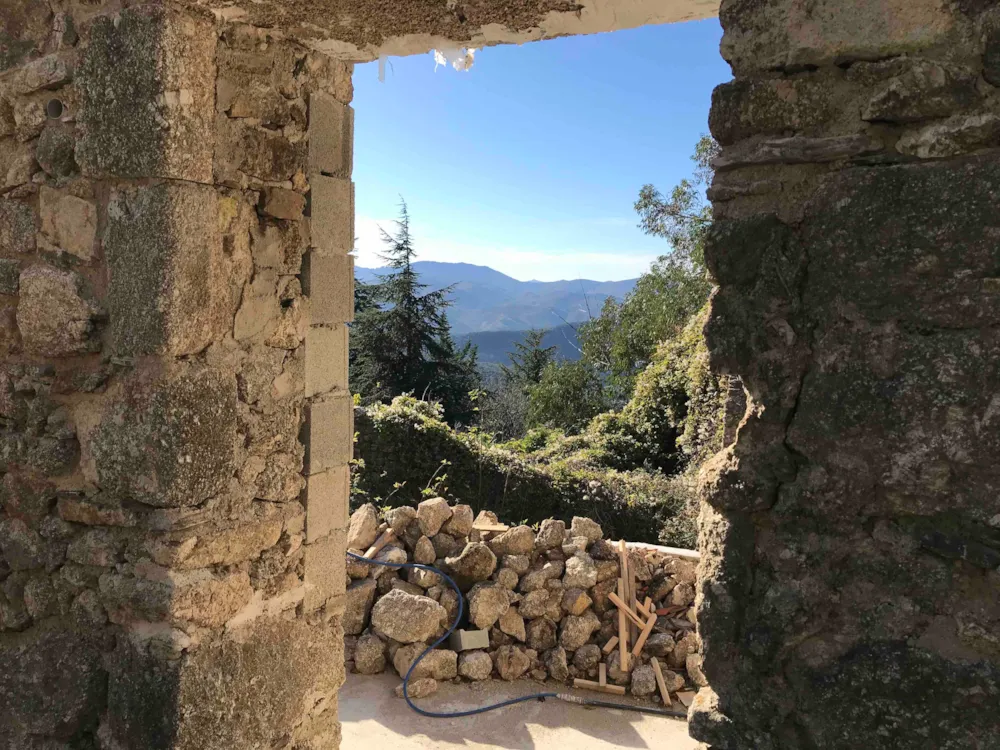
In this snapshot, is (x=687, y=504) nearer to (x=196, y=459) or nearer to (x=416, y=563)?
(x=416, y=563)

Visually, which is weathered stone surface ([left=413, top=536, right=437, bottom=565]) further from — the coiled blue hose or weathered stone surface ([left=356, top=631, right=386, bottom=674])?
weathered stone surface ([left=356, top=631, right=386, bottom=674])

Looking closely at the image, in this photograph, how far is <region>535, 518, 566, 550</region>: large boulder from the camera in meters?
6.15

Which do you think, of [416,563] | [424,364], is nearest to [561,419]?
[424,364]

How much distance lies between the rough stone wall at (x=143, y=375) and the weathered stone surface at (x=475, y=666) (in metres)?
2.92

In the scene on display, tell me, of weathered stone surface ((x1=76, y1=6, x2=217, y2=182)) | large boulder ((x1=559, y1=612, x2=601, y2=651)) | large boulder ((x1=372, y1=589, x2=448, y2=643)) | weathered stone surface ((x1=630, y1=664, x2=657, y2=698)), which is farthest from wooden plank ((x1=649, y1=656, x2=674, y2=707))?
weathered stone surface ((x1=76, y1=6, x2=217, y2=182))

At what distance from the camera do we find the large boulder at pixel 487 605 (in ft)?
18.8

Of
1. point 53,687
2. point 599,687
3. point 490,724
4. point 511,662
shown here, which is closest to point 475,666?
point 511,662

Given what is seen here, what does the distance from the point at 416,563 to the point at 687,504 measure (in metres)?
3.85

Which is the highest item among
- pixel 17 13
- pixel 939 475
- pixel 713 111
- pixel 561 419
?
pixel 17 13

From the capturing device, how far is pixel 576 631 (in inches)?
226

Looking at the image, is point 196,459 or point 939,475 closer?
point 939,475

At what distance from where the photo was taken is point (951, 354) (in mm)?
1245

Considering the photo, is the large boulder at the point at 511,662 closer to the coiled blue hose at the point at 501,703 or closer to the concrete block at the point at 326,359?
the coiled blue hose at the point at 501,703

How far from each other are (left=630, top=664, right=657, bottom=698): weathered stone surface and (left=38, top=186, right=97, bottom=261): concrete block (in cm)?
461
